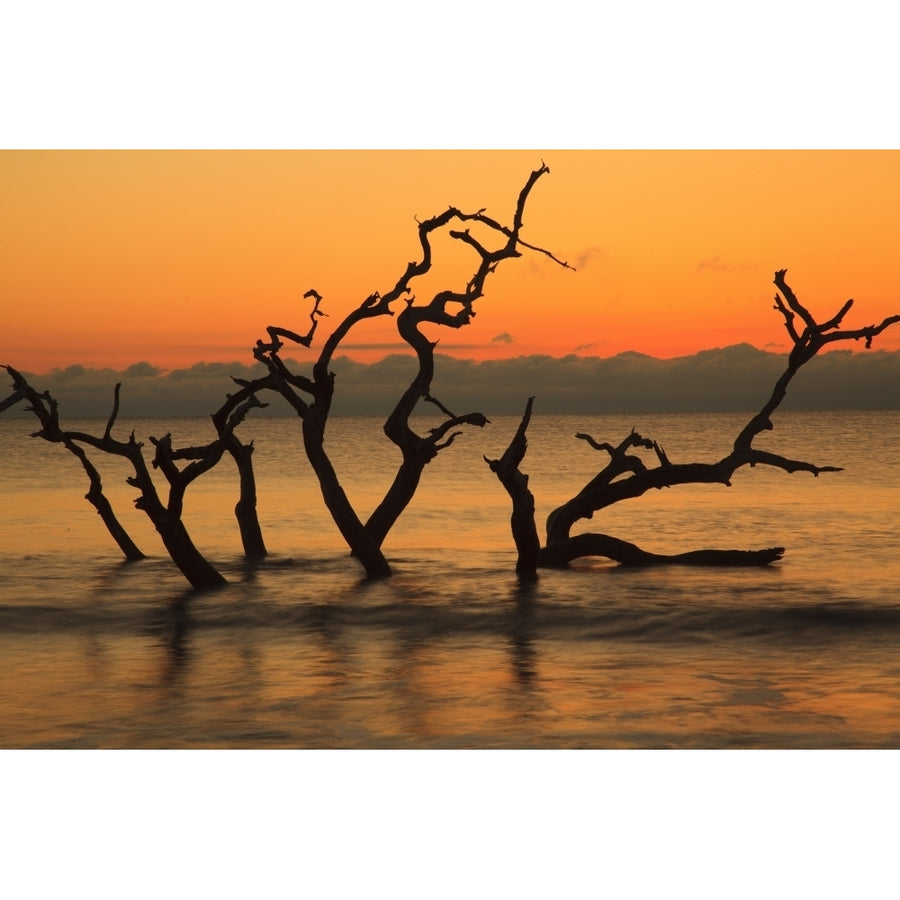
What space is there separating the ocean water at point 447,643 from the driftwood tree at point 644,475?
1.06ft

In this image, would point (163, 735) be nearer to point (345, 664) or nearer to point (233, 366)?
point (345, 664)

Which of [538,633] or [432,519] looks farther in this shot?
[432,519]

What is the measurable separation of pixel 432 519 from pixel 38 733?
66.0ft

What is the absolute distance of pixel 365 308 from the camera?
15625 millimetres

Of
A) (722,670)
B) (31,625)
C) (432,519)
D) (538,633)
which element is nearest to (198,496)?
(432,519)

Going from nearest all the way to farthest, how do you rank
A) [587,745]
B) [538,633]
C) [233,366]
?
1. [587,745]
2. [538,633]
3. [233,366]

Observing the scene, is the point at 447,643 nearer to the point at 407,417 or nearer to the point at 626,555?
the point at 407,417

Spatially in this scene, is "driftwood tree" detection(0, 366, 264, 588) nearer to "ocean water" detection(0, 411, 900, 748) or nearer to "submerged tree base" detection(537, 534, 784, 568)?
"ocean water" detection(0, 411, 900, 748)

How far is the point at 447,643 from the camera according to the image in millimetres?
14344

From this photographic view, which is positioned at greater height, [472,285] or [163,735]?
[472,285]

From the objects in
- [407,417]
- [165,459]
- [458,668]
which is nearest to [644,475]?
[407,417]

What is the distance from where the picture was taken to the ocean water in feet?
33.2

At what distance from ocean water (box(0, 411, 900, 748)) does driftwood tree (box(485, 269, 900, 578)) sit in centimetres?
32

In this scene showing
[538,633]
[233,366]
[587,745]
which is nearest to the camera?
[587,745]
